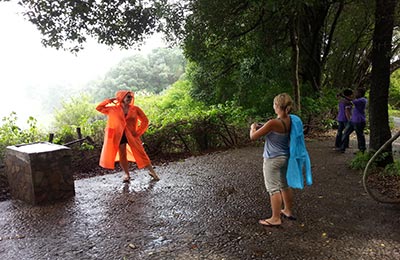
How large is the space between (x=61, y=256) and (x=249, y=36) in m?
8.10

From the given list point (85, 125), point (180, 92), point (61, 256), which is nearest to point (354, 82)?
point (180, 92)

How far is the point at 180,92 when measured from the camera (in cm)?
1806

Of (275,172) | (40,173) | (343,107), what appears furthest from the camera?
(343,107)

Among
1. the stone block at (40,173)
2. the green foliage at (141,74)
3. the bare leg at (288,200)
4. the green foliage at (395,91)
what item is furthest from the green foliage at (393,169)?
the green foliage at (395,91)

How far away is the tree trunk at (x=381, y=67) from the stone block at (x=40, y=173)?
5.27 metres

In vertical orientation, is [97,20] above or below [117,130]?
above

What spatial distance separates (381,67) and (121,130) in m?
4.63

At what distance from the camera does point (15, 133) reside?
6.70 meters

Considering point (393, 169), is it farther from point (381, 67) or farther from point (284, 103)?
point (284, 103)

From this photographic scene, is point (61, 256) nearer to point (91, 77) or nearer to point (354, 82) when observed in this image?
point (354, 82)

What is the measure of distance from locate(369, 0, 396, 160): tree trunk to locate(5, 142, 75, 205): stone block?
527cm

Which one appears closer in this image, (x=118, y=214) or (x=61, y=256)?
(x=61, y=256)

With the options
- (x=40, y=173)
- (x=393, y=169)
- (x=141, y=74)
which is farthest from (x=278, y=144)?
(x=141, y=74)

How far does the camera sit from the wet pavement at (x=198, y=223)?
3418mm
